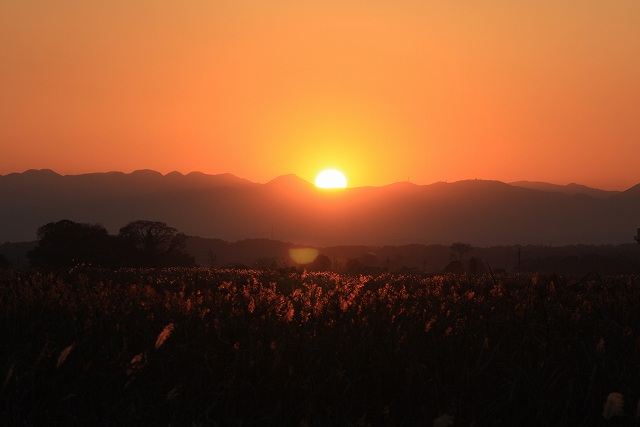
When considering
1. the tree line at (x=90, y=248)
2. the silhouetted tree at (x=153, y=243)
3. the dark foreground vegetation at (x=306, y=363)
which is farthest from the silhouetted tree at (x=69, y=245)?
the dark foreground vegetation at (x=306, y=363)

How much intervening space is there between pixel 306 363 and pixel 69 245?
177 ft

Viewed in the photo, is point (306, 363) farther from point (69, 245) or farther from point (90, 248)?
point (69, 245)

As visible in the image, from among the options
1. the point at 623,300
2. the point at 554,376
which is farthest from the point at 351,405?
the point at 623,300

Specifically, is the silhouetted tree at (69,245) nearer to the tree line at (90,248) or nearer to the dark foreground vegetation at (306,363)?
the tree line at (90,248)

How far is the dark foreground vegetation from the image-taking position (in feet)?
13.4

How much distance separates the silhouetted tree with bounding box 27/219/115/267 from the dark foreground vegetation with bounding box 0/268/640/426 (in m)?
49.9

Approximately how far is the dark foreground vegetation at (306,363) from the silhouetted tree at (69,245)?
49.9m

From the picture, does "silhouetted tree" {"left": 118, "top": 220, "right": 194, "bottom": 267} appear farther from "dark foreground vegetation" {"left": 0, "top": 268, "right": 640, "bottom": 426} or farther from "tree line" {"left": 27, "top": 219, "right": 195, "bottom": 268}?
"dark foreground vegetation" {"left": 0, "top": 268, "right": 640, "bottom": 426}

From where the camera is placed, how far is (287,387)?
174 inches

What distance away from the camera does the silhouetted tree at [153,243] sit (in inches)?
2554

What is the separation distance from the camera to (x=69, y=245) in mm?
54875

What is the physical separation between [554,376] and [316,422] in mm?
1747

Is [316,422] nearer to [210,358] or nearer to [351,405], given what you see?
[351,405]

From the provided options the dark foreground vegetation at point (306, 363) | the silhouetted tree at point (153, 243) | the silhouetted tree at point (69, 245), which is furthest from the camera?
the silhouetted tree at point (153, 243)
